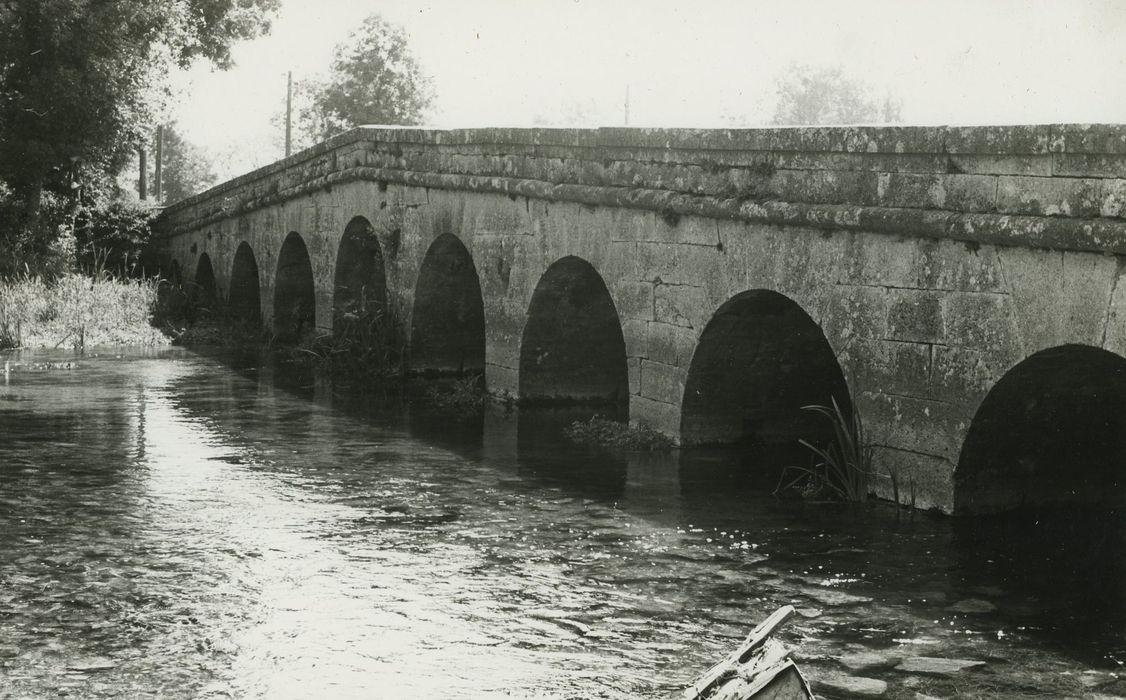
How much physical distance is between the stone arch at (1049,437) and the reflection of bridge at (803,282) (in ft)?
0.04

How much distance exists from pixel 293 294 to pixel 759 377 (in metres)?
12.1

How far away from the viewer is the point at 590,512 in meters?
8.19

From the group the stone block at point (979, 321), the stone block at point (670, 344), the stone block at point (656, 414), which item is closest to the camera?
the stone block at point (979, 321)

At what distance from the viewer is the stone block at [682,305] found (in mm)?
9594

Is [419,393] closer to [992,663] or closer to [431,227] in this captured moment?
[431,227]

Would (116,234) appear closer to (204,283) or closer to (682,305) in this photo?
(204,283)

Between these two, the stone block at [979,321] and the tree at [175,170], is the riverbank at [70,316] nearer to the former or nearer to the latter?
the stone block at [979,321]

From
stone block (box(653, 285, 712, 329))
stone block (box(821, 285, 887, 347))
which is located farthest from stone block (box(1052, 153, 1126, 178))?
stone block (box(653, 285, 712, 329))

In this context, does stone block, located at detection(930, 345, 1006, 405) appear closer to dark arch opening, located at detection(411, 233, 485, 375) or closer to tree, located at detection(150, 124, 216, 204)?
dark arch opening, located at detection(411, 233, 485, 375)

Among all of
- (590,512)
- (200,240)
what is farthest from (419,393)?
(200,240)

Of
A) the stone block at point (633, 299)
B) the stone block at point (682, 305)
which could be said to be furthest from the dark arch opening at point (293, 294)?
the stone block at point (682, 305)

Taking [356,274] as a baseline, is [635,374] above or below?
below

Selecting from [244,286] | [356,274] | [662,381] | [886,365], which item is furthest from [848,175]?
[244,286]

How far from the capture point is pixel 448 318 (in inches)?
593
